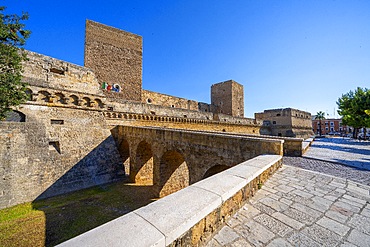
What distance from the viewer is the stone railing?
113 cm

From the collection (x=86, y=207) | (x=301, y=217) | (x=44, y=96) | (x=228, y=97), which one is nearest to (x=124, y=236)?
(x=301, y=217)

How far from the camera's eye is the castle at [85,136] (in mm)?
6668

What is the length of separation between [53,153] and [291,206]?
10.7 meters

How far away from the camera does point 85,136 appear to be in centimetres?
969

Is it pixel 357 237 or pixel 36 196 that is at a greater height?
pixel 357 237

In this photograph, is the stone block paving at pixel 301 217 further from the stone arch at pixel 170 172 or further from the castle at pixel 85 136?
the stone arch at pixel 170 172

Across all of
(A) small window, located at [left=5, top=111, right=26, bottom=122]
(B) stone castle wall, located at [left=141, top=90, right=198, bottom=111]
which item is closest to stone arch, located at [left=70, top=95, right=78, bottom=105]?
(A) small window, located at [left=5, top=111, right=26, bottom=122]

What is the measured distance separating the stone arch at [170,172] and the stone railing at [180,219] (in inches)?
211

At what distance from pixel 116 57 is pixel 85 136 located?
1101 centimetres

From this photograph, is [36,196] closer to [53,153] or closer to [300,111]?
[53,153]

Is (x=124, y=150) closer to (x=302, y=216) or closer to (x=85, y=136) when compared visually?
(x=85, y=136)

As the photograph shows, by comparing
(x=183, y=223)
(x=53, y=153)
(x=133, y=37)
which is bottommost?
(x=53, y=153)

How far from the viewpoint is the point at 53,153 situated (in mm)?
8227

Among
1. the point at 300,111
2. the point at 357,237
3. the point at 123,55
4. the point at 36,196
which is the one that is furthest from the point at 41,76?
the point at 300,111
